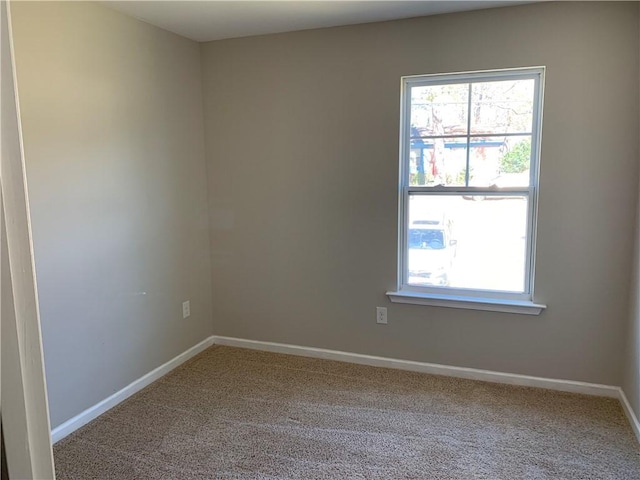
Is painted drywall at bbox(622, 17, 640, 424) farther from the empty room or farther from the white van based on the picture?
the white van

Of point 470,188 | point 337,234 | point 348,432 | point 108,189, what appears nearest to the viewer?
point 348,432

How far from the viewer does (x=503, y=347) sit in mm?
2871

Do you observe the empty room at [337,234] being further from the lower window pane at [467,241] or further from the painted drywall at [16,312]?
the painted drywall at [16,312]

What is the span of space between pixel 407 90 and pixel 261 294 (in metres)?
1.76

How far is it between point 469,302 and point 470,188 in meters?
0.71

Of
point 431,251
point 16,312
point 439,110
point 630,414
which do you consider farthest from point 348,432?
point 16,312

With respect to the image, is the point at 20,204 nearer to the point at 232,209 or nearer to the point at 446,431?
the point at 446,431

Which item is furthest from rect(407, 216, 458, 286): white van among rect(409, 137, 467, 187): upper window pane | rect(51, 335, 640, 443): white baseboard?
rect(51, 335, 640, 443): white baseboard

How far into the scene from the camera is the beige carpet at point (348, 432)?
6.87 ft

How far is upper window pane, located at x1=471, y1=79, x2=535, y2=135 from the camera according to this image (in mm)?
2689

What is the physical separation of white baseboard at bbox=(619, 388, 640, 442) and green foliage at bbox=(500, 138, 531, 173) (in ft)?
4.61

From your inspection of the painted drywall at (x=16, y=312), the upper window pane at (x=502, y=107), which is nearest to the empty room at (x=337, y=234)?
the upper window pane at (x=502, y=107)

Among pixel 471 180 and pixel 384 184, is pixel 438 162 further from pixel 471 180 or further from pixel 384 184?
pixel 384 184

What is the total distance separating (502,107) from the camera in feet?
8.95
